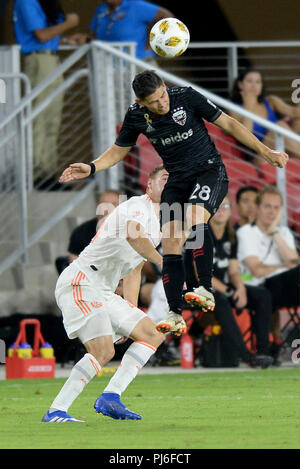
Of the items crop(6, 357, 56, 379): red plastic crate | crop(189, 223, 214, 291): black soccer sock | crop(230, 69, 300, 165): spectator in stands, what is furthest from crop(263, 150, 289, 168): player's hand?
crop(230, 69, 300, 165): spectator in stands

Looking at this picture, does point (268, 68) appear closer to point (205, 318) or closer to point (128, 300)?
point (205, 318)

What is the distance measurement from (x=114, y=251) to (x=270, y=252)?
5.46 metres

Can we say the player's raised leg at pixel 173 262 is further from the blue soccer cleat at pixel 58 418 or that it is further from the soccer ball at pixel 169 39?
the soccer ball at pixel 169 39

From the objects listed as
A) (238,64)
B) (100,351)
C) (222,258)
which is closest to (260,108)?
(238,64)

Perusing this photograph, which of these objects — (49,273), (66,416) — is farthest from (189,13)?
(66,416)

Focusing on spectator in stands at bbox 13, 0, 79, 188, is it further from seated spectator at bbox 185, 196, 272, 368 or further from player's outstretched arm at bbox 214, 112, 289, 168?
player's outstretched arm at bbox 214, 112, 289, 168

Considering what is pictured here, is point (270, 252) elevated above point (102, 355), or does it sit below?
above

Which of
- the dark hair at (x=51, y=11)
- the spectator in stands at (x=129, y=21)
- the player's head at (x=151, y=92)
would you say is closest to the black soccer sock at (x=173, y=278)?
the player's head at (x=151, y=92)

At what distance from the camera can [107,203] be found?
13258 mm

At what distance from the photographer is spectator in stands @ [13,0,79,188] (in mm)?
15109

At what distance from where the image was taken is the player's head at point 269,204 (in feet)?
45.6

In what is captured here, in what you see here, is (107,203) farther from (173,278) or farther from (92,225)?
(173,278)

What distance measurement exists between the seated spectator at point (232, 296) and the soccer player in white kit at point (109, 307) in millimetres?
4163

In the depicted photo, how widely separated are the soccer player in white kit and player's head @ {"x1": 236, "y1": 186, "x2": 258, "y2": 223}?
5228 mm
